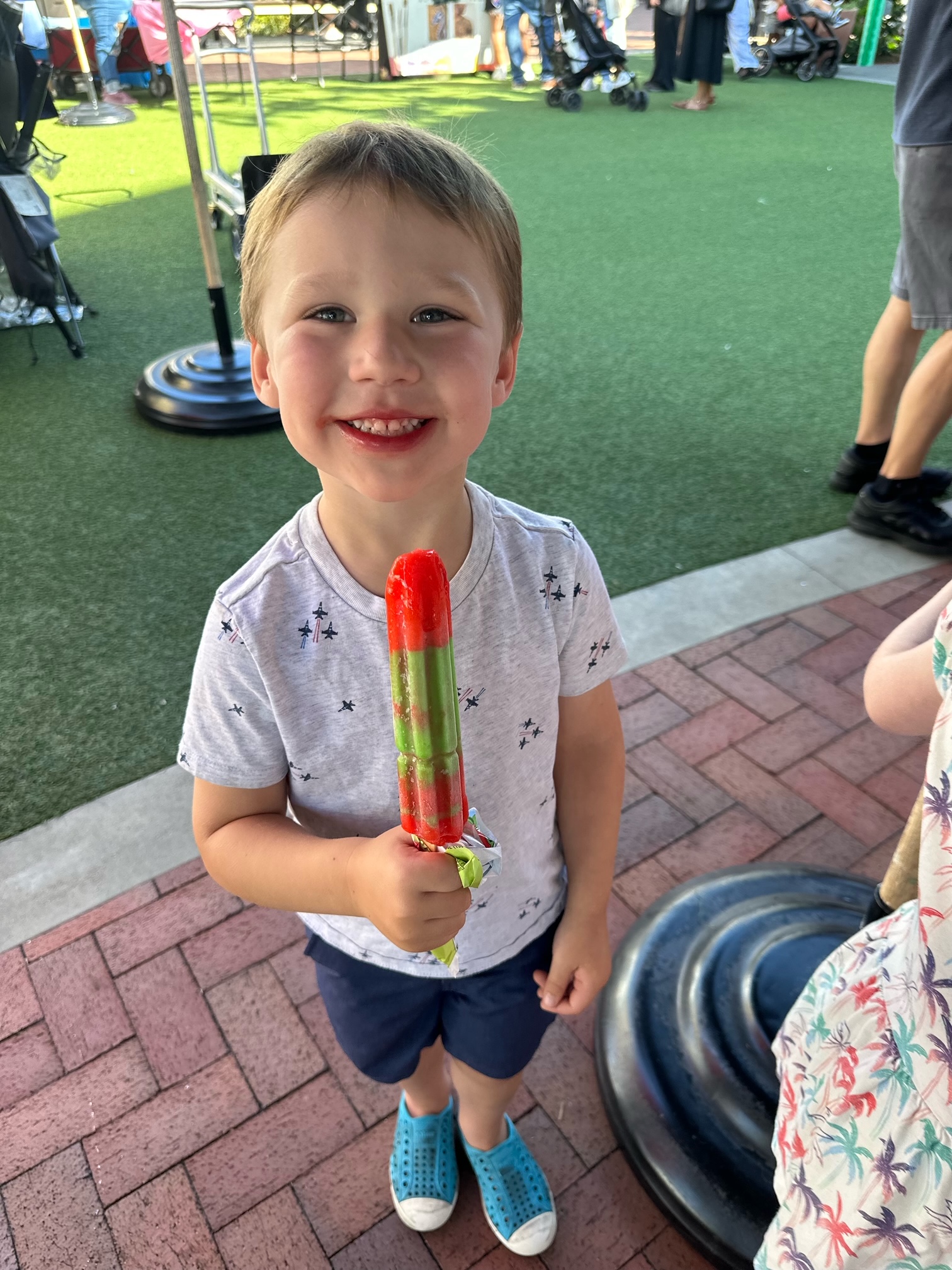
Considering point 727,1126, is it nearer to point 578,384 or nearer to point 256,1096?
point 256,1096

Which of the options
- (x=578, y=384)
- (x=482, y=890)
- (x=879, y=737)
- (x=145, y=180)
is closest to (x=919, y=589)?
(x=879, y=737)

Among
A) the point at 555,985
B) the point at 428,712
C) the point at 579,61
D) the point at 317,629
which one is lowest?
→ the point at 555,985

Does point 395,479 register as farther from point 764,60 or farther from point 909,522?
point 764,60

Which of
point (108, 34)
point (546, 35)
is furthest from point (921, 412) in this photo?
point (108, 34)

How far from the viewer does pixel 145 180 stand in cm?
788

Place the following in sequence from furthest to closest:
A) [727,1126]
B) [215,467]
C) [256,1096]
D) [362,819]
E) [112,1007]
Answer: [215,467] → [112,1007] → [256,1096] → [727,1126] → [362,819]

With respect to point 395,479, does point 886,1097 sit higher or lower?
lower

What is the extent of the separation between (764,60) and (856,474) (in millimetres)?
12054

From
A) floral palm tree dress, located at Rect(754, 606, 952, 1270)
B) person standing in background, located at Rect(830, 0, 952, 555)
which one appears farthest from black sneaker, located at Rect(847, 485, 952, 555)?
floral palm tree dress, located at Rect(754, 606, 952, 1270)

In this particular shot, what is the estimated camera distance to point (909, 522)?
3.46 m

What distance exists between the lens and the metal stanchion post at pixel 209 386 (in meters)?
4.14

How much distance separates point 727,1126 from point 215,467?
3.25 meters

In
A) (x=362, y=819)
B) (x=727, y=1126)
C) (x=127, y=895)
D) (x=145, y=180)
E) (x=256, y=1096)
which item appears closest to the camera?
(x=362, y=819)

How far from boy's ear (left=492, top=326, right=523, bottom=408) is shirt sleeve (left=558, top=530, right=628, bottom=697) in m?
0.21
